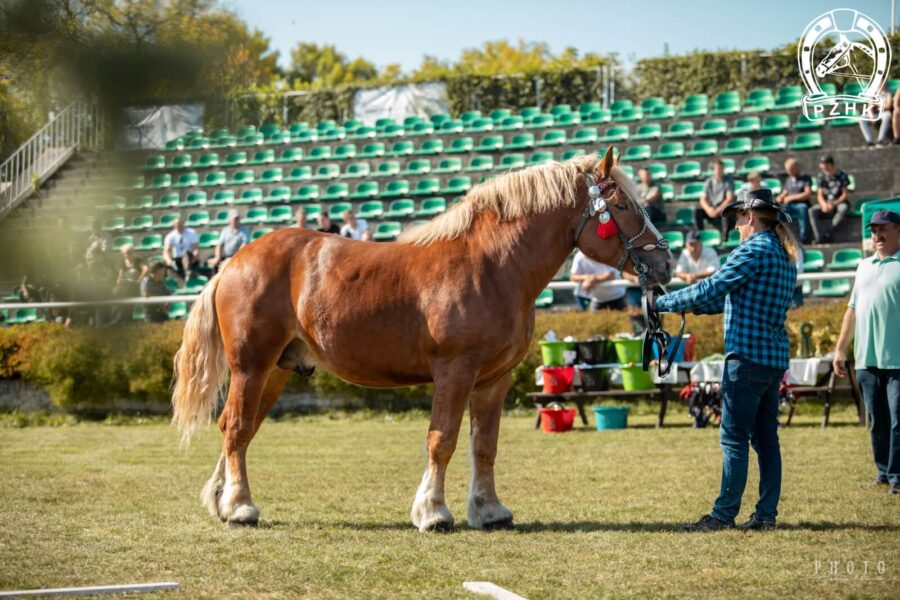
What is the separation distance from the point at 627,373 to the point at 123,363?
1143 centimetres

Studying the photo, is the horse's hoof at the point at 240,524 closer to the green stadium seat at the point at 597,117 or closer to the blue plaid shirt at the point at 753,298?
the blue plaid shirt at the point at 753,298

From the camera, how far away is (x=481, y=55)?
5919 cm

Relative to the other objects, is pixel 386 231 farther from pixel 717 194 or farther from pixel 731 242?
pixel 731 242

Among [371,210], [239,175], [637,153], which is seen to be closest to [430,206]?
[371,210]

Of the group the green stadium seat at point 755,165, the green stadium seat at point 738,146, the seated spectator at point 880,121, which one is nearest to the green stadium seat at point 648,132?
the green stadium seat at point 738,146

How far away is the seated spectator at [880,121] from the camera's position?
18.6 m

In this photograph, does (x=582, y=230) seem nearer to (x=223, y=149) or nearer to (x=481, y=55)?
(x=223, y=149)

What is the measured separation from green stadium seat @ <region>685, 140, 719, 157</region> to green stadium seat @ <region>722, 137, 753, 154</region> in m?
0.19

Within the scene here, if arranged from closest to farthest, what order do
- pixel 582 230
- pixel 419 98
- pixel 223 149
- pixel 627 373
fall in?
pixel 223 149 < pixel 582 230 < pixel 627 373 < pixel 419 98

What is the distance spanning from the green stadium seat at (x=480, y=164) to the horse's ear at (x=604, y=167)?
15.8m

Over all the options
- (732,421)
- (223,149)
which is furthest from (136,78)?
(732,421)

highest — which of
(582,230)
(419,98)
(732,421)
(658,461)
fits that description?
(419,98)

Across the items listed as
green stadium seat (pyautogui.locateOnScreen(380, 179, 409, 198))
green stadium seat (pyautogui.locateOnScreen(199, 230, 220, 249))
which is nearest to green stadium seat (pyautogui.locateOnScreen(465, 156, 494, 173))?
green stadium seat (pyautogui.locateOnScreen(380, 179, 409, 198))

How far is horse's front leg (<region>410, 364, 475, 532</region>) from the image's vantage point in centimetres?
662
